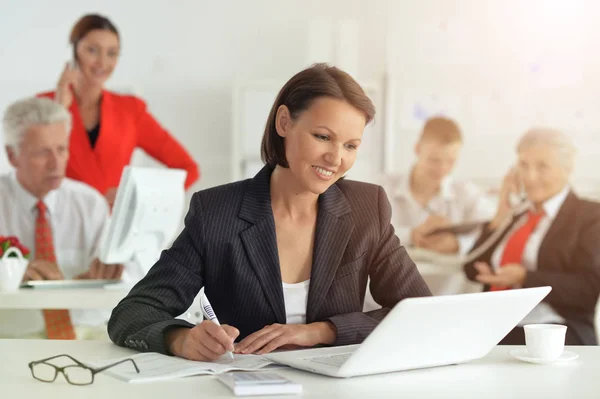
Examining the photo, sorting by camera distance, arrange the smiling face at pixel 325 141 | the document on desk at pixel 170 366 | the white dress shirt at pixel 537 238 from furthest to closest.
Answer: the white dress shirt at pixel 537 238
the smiling face at pixel 325 141
the document on desk at pixel 170 366

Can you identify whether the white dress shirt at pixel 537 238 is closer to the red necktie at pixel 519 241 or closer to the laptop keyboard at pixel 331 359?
the red necktie at pixel 519 241

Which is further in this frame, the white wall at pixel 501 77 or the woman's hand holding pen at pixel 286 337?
the white wall at pixel 501 77

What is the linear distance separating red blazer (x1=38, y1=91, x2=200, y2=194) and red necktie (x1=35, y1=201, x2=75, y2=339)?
2.59 ft

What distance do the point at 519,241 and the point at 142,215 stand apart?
267 centimetres

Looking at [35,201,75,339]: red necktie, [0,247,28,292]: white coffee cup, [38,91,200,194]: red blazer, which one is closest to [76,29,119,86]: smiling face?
[38,91,200,194]: red blazer

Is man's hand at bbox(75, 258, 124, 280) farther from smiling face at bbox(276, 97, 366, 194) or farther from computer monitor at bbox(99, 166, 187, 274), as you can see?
smiling face at bbox(276, 97, 366, 194)

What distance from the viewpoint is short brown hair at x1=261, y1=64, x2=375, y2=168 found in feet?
5.76

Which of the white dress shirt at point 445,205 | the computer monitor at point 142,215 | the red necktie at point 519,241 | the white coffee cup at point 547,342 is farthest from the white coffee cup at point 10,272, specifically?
the red necktie at point 519,241

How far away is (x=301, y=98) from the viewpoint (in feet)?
5.88

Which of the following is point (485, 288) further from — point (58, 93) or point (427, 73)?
point (58, 93)

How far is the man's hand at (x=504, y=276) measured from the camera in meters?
4.59

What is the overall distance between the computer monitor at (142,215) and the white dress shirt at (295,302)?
3.83ft

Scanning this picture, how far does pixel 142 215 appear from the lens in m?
2.88

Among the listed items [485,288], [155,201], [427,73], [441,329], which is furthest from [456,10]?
[441,329]
